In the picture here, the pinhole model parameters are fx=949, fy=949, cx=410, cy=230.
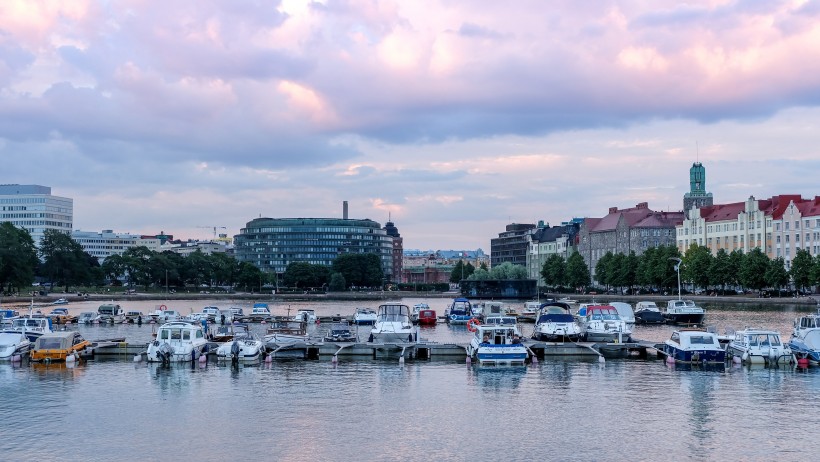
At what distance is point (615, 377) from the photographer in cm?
6438

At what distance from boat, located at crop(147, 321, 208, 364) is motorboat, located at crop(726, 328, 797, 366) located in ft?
133

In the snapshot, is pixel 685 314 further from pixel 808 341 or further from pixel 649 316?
pixel 808 341

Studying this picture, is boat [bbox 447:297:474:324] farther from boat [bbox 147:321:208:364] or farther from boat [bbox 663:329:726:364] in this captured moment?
boat [bbox 147:321:208:364]

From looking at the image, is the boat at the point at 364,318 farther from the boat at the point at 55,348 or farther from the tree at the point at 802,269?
the tree at the point at 802,269

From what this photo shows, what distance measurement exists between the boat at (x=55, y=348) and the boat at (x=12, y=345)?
129 centimetres

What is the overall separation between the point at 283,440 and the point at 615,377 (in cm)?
2877

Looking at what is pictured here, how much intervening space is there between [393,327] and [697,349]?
91.5 ft

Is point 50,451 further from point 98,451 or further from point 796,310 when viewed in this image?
point 796,310

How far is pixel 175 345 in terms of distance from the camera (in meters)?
70.2

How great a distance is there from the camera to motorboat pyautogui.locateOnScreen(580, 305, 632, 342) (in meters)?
86.8

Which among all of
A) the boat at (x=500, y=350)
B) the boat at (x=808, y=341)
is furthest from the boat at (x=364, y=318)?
the boat at (x=808, y=341)

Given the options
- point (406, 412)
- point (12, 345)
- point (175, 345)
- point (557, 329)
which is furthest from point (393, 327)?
point (406, 412)

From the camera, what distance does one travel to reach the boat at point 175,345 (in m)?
69.9

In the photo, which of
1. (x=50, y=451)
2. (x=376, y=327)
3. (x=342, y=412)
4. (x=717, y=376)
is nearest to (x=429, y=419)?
(x=342, y=412)
